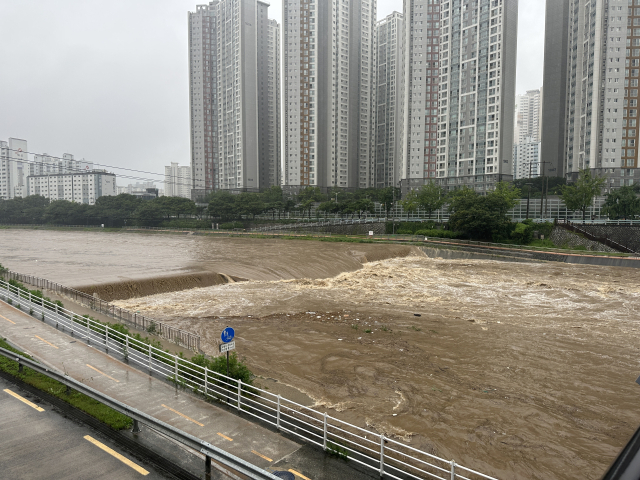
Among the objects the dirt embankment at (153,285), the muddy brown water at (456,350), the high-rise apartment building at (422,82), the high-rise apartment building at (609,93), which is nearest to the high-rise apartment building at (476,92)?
the high-rise apartment building at (422,82)

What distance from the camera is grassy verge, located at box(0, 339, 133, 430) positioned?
1051 cm

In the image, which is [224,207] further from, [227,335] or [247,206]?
[227,335]

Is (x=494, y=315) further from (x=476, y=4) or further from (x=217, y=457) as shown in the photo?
(x=476, y=4)

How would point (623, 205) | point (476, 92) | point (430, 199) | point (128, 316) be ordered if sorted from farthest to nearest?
point (476, 92)
point (430, 199)
point (623, 205)
point (128, 316)

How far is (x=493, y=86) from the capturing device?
322ft

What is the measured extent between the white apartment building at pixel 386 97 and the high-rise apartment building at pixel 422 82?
42425mm

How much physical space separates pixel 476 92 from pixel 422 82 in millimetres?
15874

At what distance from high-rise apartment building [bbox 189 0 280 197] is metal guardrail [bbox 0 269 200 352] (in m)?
117

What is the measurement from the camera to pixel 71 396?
11.8 meters

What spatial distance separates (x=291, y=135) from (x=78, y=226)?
6878cm

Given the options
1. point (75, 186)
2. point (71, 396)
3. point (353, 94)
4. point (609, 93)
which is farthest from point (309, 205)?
point (75, 186)

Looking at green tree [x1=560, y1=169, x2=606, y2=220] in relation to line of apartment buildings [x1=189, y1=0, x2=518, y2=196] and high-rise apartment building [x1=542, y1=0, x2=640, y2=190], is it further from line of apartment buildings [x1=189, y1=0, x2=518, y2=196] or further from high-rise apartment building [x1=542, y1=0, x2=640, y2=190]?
line of apartment buildings [x1=189, y1=0, x2=518, y2=196]

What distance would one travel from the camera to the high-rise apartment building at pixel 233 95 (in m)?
145

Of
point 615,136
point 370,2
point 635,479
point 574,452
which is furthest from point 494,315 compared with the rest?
point 370,2
